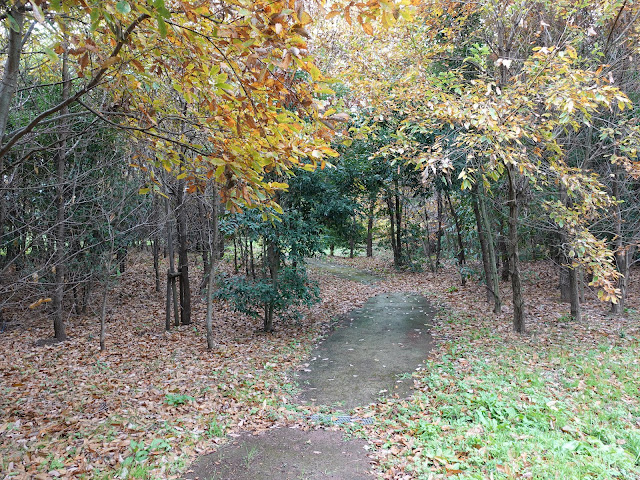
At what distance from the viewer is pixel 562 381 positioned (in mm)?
5395

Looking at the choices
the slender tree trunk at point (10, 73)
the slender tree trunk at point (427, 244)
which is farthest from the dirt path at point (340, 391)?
the slender tree trunk at point (427, 244)

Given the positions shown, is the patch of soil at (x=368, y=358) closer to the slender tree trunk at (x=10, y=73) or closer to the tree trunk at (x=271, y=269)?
the tree trunk at (x=271, y=269)

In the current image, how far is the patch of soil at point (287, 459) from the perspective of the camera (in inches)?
151

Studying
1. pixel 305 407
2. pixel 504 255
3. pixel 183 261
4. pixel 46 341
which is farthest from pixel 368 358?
pixel 504 255

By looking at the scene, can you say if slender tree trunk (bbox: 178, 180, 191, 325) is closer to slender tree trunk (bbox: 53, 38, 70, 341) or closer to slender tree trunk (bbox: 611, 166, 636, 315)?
slender tree trunk (bbox: 53, 38, 70, 341)

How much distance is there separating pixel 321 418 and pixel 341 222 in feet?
18.4

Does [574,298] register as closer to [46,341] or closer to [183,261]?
[183,261]

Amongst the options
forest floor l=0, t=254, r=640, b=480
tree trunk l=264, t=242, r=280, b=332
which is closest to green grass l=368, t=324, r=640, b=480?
forest floor l=0, t=254, r=640, b=480

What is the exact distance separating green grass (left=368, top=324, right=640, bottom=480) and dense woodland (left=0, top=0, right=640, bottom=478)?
1.30m

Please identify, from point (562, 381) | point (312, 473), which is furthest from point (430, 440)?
point (562, 381)

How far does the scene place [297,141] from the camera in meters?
2.78

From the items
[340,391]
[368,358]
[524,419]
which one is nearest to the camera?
[524,419]

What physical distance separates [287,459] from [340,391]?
1.98 m

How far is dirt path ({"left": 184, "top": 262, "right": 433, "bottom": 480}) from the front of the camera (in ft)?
12.9
